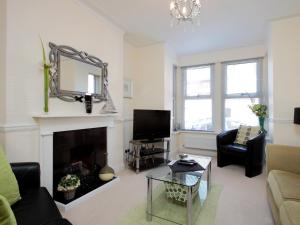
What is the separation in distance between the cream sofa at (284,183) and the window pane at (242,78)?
236cm

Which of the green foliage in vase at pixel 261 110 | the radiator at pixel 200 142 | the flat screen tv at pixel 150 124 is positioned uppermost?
the green foliage in vase at pixel 261 110

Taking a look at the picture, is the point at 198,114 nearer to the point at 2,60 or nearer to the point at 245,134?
the point at 245,134

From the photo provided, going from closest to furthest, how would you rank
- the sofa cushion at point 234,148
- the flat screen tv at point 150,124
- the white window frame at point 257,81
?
the sofa cushion at point 234,148 → the flat screen tv at point 150,124 → the white window frame at point 257,81

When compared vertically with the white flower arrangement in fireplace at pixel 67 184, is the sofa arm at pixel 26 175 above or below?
above

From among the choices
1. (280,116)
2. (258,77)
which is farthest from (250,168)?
(258,77)

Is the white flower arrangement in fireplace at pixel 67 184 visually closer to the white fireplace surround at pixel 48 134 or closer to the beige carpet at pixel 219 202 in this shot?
the white fireplace surround at pixel 48 134

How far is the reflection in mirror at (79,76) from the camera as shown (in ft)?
7.71

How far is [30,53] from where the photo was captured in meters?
1.98

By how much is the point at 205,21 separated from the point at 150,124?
6.70 feet

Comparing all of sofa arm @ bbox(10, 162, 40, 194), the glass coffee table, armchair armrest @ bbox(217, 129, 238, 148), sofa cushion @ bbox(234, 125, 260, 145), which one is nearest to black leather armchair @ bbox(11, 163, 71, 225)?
sofa arm @ bbox(10, 162, 40, 194)

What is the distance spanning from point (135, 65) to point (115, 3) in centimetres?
169

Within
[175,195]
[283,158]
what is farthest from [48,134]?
[283,158]

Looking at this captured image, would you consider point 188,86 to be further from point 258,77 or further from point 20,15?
point 20,15

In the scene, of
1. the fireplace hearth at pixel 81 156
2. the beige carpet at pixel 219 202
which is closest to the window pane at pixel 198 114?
the beige carpet at pixel 219 202
